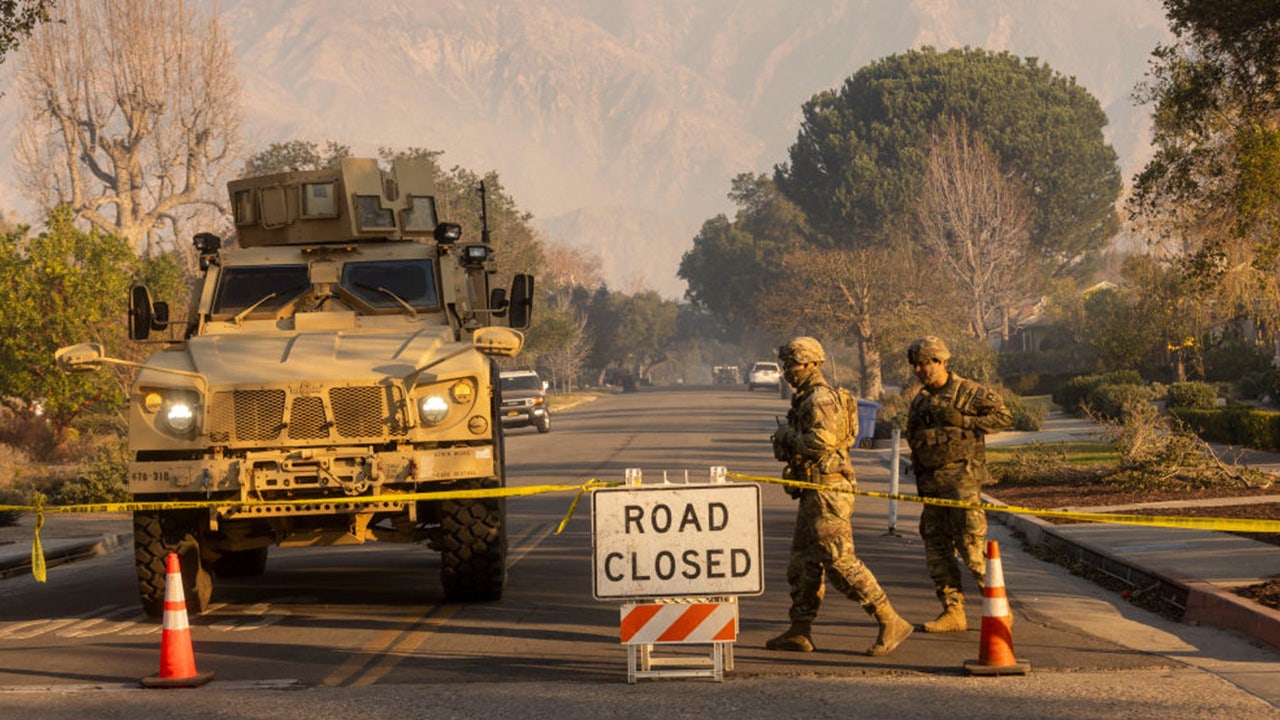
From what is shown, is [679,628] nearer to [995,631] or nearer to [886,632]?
[886,632]

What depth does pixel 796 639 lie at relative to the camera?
10.1 meters

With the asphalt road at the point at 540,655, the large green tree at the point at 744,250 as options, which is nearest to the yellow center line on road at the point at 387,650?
the asphalt road at the point at 540,655

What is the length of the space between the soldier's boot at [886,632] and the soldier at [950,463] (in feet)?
Result: 3.07

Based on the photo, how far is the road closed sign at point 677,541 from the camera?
9203mm

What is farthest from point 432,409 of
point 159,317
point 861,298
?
point 861,298

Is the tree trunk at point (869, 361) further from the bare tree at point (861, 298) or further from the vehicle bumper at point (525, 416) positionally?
the vehicle bumper at point (525, 416)

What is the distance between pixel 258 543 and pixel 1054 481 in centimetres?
1380

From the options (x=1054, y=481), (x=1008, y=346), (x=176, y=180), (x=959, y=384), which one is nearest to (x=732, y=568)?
(x=959, y=384)

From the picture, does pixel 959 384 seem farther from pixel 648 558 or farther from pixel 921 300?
pixel 921 300

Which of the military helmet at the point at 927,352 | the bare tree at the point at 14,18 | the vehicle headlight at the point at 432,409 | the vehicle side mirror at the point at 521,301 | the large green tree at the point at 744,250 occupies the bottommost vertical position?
the vehicle headlight at the point at 432,409

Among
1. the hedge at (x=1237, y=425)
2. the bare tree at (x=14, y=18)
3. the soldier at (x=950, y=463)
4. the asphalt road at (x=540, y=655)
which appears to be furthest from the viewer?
the hedge at (x=1237, y=425)

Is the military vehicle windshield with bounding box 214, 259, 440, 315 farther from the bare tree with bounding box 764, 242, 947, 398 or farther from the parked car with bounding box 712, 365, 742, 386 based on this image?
the parked car with bounding box 712, 365, 742, 386

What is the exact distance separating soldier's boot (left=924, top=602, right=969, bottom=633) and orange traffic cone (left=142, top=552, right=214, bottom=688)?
4551 millimetres

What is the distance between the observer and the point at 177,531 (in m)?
11.8
